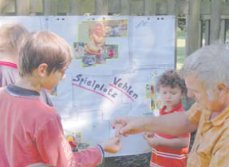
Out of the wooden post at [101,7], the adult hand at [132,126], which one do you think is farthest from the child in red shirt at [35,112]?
the wooden post at [101,7]

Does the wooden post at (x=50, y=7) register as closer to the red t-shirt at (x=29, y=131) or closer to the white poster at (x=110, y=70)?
the white poster at (x=110, y=70)

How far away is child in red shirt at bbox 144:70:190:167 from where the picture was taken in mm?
3223

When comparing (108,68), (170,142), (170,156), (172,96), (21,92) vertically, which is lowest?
(170,156)

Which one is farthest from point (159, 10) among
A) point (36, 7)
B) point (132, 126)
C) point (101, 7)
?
point (132, 126)

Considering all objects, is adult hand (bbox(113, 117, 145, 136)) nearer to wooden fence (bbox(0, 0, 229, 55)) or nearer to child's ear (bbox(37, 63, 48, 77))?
child's ear (bbox(37, 63, 48, 77))

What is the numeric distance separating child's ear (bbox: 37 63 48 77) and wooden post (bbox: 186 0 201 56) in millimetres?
2655

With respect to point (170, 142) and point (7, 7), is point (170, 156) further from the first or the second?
point (7, 7)

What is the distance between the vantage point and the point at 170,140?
3211mm

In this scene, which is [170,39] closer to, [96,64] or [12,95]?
[96,64]

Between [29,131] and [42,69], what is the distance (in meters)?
0.26

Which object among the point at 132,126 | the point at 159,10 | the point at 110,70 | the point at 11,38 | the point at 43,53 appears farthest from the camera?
the point at 159,10

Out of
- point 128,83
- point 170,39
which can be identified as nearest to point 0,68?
point 128,83

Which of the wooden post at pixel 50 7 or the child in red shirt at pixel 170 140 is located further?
the wooden post at pixel 50 7

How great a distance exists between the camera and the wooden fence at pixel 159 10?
3977mm
